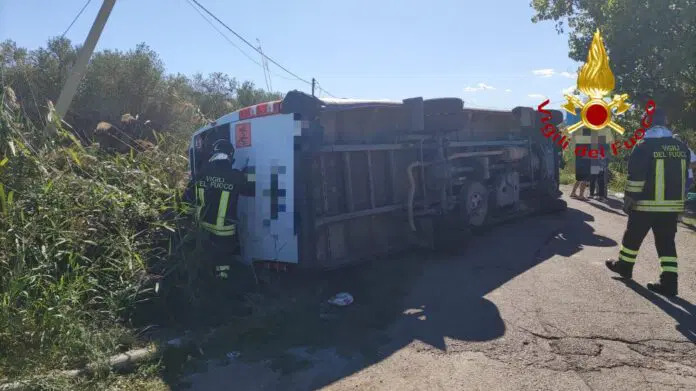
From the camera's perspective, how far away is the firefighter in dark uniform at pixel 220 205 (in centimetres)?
505

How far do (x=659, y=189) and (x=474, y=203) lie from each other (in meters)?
2.46

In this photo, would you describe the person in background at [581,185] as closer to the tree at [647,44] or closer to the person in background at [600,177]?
the person in background at [600,177]

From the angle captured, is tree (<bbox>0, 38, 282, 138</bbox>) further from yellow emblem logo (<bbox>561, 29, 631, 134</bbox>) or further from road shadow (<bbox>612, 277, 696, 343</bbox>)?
road shadow (<bbox>612, 277, 696, 343</bbox>)

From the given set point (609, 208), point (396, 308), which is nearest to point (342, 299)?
point (396, 308)

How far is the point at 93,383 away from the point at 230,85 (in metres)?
16.3

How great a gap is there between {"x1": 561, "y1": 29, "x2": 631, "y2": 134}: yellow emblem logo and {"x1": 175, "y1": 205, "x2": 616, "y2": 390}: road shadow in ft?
14.4

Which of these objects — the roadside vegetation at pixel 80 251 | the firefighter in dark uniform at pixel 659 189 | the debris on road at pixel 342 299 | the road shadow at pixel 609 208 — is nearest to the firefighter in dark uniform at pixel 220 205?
the roadside vegetation at pixel 80 251

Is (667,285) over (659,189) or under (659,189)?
under

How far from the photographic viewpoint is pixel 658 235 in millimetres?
5016

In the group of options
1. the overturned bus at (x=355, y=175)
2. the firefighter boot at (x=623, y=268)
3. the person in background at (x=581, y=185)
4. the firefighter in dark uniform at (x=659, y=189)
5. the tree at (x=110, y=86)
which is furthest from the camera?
the tree at (x=110, y=86)

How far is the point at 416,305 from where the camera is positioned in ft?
15.6

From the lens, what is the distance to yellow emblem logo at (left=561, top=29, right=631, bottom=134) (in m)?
10.6

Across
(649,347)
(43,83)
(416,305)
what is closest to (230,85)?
(43,83)

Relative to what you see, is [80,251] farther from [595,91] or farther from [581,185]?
[595,91]
